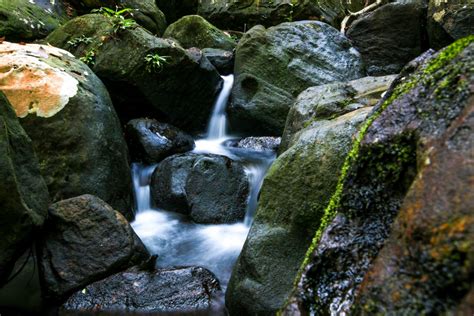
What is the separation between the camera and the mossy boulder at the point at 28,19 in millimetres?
7602

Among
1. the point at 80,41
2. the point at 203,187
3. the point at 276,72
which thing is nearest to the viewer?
the point at 203,187

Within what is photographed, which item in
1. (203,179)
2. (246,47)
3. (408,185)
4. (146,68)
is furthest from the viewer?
(246,47)

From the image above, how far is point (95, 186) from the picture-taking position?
5172 millimetres

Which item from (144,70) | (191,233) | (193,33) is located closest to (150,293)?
(191,233)

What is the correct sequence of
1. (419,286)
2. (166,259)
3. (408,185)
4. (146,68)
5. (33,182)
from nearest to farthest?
(419,286) → (408,185) → (33,182) → (166,259) → (146,68)

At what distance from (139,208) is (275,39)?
16.1ft

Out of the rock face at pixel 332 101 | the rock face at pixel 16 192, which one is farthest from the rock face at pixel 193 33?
the rock face at pixel 16 192

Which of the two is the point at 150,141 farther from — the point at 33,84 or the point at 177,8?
the point at 177,8

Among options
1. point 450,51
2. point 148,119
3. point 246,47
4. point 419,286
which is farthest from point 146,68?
point 419,286

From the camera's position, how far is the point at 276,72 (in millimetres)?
8438

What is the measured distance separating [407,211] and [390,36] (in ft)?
31.3

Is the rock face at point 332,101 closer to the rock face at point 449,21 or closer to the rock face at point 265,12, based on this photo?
the rock face at point 449,21

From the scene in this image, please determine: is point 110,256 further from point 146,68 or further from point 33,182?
point 146,68

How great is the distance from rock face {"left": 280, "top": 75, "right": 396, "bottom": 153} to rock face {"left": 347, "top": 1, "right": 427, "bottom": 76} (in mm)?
5327
